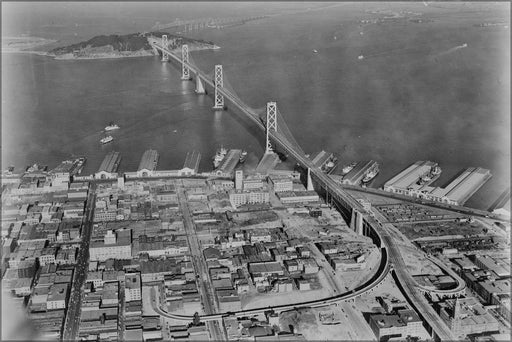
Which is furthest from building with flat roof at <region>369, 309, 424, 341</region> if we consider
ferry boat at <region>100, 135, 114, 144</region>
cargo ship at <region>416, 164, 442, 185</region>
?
ferry boat at <region>100, 135, 114, 144</region>

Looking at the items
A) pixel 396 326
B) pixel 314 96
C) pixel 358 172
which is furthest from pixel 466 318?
pixel 314 96

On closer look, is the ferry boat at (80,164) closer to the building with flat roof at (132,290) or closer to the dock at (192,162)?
the dock at (192,162)

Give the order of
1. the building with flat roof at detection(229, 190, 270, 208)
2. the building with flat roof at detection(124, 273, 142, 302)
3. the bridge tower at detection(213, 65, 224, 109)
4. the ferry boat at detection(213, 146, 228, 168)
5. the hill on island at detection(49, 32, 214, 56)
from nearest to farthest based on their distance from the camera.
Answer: the building with flat roof at detection(124, 273, 142, 302), the building with flat roof at detection(229, 190, 270, 208), the ferry boat at detection(213, 146, 228, 168), the bridge tower at detection(213, 65, 224, 109), the hill on island at detection(49, 32, 214, 56)

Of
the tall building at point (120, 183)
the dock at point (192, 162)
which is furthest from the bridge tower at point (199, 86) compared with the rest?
the tall building at point (120, 183)

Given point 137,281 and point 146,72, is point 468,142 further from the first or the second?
point 146,72

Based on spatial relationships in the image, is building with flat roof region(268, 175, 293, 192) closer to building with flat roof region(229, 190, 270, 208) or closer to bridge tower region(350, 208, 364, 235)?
building with flat roof region(229, 190, 270, 208)

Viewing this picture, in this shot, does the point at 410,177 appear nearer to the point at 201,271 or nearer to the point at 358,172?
the point at 358,172
